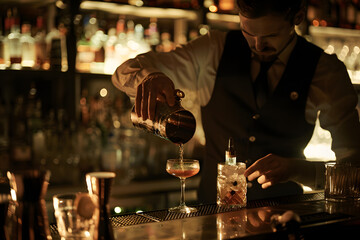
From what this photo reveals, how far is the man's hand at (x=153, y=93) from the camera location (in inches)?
59.2

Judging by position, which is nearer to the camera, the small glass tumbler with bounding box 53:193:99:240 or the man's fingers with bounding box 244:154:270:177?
the small glass tumbler with bounding box 53:193:99:240

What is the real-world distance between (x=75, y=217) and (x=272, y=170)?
33.0 inches

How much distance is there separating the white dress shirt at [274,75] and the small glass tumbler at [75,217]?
0.96 m

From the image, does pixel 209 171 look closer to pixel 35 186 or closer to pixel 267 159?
pixel 267 159

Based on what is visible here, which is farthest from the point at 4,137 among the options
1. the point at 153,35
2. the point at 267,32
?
the point at 267,32

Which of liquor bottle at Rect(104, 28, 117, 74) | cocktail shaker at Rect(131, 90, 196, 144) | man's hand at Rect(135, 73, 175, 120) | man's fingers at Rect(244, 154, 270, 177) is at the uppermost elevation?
liquor bottle at Rect(104, 28, 117, 74)

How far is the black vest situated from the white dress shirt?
4 cm

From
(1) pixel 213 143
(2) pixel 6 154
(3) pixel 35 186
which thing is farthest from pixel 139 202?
(3) pixel 35 186

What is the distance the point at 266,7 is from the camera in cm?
174

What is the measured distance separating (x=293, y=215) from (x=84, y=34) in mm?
2347

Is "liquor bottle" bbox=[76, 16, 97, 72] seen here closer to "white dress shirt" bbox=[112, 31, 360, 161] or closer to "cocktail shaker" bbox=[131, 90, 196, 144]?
"white dress shirt" bbox=[112, 31, 360, 161]

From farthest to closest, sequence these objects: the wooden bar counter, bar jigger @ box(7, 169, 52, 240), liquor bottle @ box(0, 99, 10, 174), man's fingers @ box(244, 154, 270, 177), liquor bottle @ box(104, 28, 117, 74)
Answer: liquor bottle @ box(104, 28, 117, 74) < liquor bottle @ box(0, 99, 10, 174) < man's fingers @ box(244, 154, 270, 177) < the wooden bar counter < bar jigger @ box(7, 169, 52, 240)

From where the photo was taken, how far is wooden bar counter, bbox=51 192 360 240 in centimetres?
121

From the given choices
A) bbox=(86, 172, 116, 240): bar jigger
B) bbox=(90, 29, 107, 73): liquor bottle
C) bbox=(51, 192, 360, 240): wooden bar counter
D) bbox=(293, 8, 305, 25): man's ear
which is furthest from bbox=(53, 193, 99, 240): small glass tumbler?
bbox=(90, 29, 107, 73): liquor bottle
